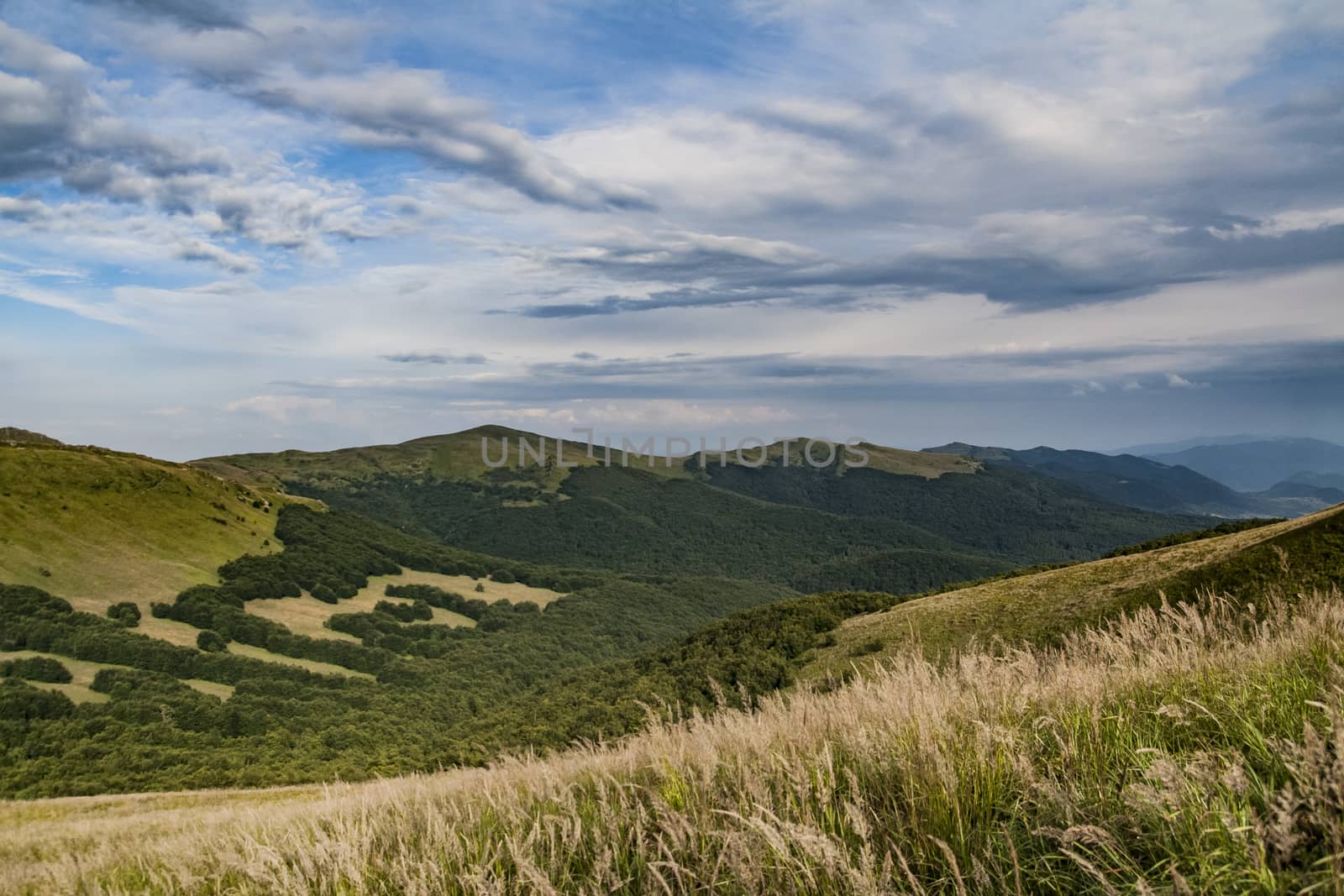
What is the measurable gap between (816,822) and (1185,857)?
1794 millimetres

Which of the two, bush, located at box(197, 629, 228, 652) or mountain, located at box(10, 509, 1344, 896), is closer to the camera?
mountain, located at box(10, 509, 1344, 896)

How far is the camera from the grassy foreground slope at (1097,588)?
20.7m

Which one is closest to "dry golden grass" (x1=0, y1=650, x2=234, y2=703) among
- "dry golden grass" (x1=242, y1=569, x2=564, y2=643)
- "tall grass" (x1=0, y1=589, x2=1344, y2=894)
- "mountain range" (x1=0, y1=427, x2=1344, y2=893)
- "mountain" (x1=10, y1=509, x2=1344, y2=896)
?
"mountain range" (x1=0, y1=427, x2=1344, y2=893)

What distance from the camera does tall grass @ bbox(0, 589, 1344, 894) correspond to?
3.08 m

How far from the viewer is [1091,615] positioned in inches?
944

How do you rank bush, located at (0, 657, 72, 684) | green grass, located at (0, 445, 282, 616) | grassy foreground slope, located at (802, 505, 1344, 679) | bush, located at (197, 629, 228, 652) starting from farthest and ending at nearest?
green grass, located at (0, 445, 282, 616) → bush, located at (197, 629, 228, 652) → bush, located at (0, 657, 72, 684) → grassy foreground slope, located at (802, 505, 1344, 679)

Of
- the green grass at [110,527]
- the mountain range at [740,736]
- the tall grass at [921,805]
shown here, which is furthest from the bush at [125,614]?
the tall grass at [921,805]

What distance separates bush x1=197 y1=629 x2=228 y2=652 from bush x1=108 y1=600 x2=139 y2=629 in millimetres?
9427

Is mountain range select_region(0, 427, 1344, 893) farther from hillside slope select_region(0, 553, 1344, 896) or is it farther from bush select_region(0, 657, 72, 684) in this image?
bush select_region(0, 657, 72, 684)

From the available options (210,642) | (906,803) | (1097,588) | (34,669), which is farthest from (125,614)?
(906,803)

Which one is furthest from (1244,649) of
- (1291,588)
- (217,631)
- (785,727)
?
(217,631)

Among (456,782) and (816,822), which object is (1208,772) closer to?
(816,822)

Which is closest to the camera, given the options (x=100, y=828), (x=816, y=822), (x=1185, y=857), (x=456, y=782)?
(x=1185, y=857)

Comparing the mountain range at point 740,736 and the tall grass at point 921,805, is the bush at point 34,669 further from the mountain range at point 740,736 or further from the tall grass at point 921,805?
the tall grass at point 921,805
